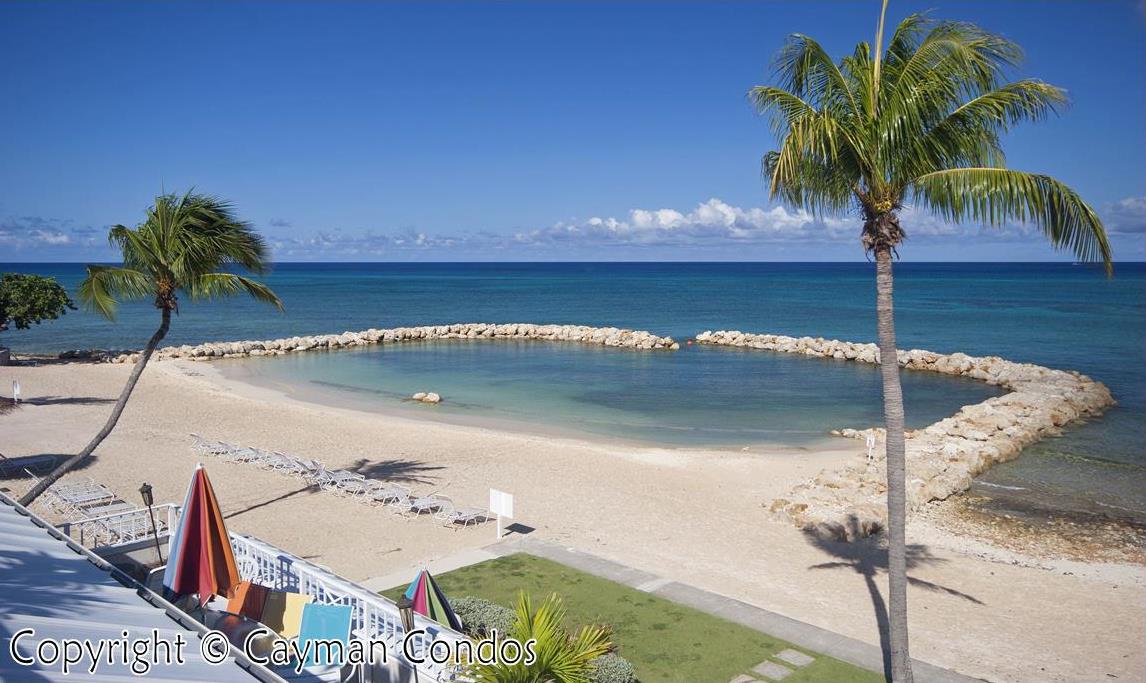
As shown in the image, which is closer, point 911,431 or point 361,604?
point 361,604

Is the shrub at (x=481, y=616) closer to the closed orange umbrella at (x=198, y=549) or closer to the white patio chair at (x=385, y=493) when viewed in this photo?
the closed orange umbrella at (x=198, y=549)

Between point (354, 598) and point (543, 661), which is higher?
point (543, 661)

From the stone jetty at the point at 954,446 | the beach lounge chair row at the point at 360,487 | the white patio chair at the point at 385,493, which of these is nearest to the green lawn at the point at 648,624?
the beach lounge chair row at the point at 360,487

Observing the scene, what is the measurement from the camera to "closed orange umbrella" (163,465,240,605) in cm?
810

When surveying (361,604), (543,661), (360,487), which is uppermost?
(543,661)

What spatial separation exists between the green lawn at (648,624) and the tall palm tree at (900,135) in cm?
158

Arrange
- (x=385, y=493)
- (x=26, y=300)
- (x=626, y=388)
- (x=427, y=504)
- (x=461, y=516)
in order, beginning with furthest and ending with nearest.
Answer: (x=26, y=300)
(x=626, y=388)
(x=385, y=493)
(x=427, y=504)
(x=461, y=516)

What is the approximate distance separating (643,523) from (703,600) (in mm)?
3942

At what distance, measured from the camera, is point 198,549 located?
26.8ft

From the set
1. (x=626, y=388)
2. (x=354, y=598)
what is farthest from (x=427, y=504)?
(x=626, y=388)

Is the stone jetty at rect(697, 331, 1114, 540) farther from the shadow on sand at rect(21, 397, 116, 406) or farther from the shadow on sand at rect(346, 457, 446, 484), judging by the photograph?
the shadow on sand at rect(21, 397, 116, 406)

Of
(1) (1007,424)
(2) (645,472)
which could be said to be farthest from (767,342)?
(2) (645,472)

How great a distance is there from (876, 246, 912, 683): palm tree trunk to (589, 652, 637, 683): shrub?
2733mm

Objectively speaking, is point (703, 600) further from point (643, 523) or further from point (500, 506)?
point (500, 506)
